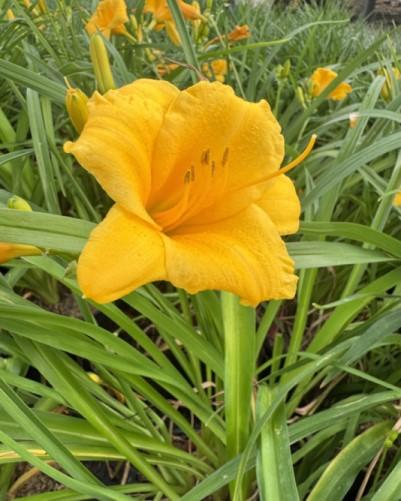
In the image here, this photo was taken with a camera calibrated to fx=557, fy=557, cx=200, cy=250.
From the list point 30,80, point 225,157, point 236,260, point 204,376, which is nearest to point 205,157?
point 225,157

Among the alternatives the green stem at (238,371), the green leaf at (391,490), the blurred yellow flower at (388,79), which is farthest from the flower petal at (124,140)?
the blurred yellow flower at (388,79)

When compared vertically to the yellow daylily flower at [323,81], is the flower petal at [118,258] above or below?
above

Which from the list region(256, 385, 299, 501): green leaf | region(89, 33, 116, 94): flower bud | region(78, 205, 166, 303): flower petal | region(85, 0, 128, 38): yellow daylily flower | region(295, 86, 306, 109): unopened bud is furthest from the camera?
region(295, 86, 306, 109): unopened bud

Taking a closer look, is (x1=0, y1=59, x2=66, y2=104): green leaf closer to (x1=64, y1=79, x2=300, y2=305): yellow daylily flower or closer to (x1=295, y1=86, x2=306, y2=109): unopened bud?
(x1=64, y1=79, x2=300, y2=305): yellow daylily flower

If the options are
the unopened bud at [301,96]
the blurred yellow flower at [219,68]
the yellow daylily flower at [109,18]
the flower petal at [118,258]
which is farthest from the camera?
the blurred yellow flower at [219,68]

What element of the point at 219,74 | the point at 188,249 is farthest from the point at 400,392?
the point at 219,74

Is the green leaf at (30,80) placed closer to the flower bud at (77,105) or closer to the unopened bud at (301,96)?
the flower bud at (77,105)

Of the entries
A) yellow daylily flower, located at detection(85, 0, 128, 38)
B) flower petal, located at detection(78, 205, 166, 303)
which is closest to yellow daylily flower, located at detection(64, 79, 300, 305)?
flower petal, located at detection(78, 205, 166, 303)
